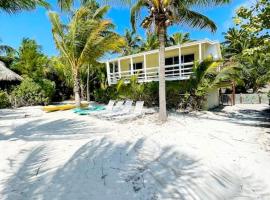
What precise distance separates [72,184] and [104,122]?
6.47 m

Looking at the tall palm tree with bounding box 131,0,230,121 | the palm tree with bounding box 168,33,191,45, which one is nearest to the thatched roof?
the tall palm tree with bounding box 131,0,230,121

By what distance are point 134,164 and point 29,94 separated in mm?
16782

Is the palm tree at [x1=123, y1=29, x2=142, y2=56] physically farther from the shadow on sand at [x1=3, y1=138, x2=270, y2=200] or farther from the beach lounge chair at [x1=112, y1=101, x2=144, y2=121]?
the shadow on sand at [x1=3, y1=138, x2=270, y2=200]

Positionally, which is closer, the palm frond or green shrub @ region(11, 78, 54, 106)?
the palm frond

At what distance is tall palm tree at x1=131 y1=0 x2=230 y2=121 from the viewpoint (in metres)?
10.9

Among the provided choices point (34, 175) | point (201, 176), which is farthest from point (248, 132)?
point (34, 175)

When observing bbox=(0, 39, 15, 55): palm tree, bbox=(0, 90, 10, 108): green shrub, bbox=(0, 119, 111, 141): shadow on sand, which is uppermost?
bbox=(0, 39, 15, 55): palm tree

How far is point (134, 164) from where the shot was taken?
614cm

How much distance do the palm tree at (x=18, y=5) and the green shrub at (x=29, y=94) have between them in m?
10.2

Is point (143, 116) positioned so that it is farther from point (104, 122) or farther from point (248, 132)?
point (248, 132)

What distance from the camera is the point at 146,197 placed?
182 inches

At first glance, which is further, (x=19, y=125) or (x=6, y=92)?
(x=6, y=92)

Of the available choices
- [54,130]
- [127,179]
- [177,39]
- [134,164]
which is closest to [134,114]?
[54,130]

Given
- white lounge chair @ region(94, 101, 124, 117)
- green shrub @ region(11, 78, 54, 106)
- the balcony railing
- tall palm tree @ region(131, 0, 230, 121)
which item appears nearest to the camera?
tall palm tree @ region(131, 0, 230, 121)
